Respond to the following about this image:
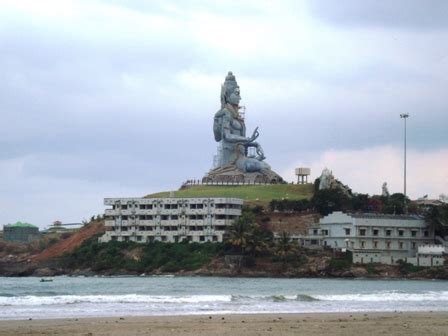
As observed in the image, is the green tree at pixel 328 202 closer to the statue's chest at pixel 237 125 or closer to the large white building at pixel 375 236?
the large white building at pixel 375 236

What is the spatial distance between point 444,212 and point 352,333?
82.6 meters

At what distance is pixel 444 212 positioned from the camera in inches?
4624

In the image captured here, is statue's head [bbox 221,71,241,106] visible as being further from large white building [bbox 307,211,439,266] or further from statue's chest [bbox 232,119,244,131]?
A: large white building [bbox 307,211,439,266]

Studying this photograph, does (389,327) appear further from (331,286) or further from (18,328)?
(331,286)

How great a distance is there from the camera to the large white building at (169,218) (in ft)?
402

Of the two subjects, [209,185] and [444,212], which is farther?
[209,185]

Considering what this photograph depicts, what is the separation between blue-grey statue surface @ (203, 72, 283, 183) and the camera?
475ft

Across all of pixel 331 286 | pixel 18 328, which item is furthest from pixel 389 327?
pixel 331 286

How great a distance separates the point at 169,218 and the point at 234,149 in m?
24.3

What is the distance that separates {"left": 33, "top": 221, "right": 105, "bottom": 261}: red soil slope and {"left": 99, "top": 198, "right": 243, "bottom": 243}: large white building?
5.24 meters

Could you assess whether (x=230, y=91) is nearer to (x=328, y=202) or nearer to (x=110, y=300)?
(x=328, y=202)

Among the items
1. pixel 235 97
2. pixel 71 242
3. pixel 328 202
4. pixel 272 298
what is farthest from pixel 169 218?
pixel 272 298

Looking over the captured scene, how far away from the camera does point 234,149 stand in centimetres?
14688

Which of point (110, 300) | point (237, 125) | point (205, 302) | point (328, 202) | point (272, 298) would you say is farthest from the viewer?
point (237, 125)
